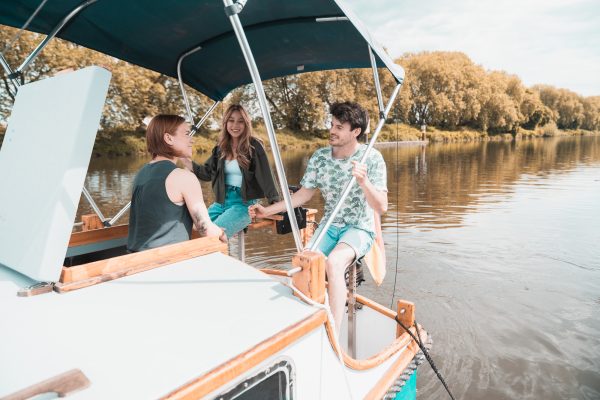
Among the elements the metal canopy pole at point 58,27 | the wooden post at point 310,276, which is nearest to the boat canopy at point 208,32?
the metal canopy pole at point 58,27

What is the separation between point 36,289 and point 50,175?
56cm

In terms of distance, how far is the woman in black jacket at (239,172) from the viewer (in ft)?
13.0

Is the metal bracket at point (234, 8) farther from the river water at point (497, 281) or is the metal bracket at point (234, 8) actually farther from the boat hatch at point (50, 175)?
the river water at point (497, 281)

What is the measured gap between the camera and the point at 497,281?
661cm

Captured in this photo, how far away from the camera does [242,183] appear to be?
399cm

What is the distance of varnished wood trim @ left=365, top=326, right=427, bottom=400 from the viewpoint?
256 centimetres

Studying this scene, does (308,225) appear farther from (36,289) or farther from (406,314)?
(36,289)

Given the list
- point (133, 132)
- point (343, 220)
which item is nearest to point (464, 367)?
point (343, 220)

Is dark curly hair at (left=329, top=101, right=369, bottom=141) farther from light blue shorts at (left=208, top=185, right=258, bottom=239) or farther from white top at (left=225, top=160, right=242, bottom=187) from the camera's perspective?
light blue shorts at (left=208, top=185, right=258, bottom=239)

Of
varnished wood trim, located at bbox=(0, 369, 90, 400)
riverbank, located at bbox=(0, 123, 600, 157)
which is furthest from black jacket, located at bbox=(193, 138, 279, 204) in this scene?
riverbank, located at bbox=(0, 123, 600, 157)

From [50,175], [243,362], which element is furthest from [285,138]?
[243,362]

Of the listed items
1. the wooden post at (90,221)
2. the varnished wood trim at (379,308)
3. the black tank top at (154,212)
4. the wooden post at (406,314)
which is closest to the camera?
the black tank top at (154,212)

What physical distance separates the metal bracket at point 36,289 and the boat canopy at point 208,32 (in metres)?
2.00

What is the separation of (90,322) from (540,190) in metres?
16.1
